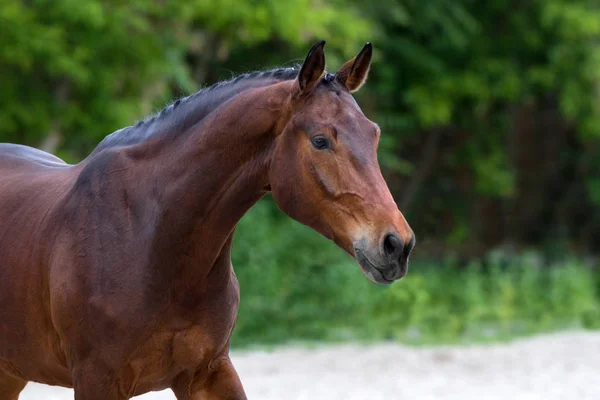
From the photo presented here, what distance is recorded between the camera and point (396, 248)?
304cm

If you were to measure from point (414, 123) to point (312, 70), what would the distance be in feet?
43.7

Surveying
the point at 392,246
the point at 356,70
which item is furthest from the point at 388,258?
the point at 356,70

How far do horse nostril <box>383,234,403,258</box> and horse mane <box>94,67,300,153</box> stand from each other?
805 millimetres

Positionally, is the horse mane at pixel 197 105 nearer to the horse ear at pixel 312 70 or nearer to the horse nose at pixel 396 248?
the horse ear at pixel 312 70

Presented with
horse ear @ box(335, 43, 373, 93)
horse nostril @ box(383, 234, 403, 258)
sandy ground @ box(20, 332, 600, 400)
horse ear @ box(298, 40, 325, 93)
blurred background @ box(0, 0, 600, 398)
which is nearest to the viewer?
horse nostril @ box(383, 234, 403, 258)

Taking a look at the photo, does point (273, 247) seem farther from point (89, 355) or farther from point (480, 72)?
point (89, 355)

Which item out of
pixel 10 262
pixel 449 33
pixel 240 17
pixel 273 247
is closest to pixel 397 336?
pixel 273 247

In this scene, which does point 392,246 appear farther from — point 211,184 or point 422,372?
point 422,372

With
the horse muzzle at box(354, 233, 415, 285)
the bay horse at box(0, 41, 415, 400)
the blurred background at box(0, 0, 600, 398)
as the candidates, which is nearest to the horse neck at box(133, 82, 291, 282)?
the bay horse at box(0, 41, 415, 400)

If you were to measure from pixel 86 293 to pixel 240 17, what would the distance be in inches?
320

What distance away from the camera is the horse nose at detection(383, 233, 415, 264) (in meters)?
3.04

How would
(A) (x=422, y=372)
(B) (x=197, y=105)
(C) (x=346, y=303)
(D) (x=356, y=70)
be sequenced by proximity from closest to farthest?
(D) (x=356, y=70) < (B) (x=197, y=105) < (A) (x=422, y=372) < (C) (x=346, y=303)

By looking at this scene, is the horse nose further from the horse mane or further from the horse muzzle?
the horse mane

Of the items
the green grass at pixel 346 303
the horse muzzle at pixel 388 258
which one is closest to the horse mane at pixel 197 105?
the horse muzzle at pixel 388 258
